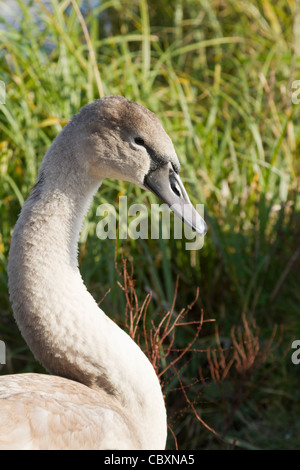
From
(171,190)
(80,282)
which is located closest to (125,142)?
(171,190)

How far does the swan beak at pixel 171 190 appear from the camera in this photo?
84.1 inches

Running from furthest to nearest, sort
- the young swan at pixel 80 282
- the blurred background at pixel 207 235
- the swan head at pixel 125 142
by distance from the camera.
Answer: the blurred background at pixel 207 235
the swan head at pixel 125 142
the young swan at pixel 80 282

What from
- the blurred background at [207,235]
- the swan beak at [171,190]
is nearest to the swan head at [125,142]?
the swan beak at [171,190]

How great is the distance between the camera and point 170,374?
10.9 feet

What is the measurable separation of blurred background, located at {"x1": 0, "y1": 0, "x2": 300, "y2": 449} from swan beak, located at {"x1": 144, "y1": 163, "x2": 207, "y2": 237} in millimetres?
892

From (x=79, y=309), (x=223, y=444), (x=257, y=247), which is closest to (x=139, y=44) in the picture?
(x=257, y=247)

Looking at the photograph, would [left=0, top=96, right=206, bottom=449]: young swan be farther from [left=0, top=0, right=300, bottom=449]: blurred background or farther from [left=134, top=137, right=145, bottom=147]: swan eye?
[left=0, top=0, right=300, bottom=449]: blurred background

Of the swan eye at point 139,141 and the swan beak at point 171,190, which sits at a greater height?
the swan eye at point 139,141

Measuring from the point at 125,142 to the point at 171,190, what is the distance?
0.21 metres

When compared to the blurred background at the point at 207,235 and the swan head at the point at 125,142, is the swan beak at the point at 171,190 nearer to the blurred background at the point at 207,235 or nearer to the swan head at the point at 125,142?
the swan head at the point at 125,142

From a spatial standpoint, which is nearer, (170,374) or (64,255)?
(64,255)

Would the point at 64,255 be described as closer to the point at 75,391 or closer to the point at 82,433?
the point at 75,391

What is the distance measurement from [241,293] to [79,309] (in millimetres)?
1678
